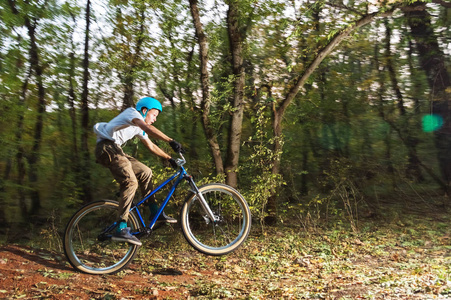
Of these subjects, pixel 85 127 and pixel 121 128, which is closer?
pixel 121 128

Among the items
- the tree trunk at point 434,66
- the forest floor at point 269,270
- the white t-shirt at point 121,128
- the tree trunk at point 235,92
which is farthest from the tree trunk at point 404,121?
the white t-shirt at point 121,128

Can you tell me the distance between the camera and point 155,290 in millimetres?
4699

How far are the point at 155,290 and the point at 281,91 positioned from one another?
611cm

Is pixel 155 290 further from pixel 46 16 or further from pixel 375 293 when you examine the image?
pixel 46 16

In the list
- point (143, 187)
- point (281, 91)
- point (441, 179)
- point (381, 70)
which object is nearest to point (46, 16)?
point (281, 91)

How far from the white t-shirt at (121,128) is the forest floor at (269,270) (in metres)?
1.68

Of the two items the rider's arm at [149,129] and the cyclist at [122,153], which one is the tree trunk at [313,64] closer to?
the cyclist at [122,153]

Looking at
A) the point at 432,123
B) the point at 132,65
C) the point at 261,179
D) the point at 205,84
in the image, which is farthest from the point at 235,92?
the point at 432,123

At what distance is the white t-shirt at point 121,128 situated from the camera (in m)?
4.65

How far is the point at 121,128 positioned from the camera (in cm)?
474

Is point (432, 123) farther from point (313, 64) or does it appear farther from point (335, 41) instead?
point (313, 64)

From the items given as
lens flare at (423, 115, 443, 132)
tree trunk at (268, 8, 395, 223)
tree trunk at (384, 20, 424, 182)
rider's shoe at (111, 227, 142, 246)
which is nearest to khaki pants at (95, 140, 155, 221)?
rider's shoe at (111, 227, 142, 246)

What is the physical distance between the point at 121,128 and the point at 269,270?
10.1 feet

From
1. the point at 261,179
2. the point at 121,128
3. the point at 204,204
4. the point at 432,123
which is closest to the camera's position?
the point at 121,128
